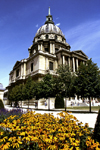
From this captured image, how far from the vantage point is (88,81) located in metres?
15.8

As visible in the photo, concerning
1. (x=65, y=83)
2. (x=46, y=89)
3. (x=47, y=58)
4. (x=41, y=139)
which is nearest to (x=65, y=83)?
(x=65, y=83)

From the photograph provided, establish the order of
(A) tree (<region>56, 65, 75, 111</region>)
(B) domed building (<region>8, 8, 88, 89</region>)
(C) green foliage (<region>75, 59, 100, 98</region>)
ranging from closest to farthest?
(C) green foliage (<region>75, 59, 100, 98</region>) < (A) tree (<region>56, 65, 75, 111</region>) < (B) domed building (<region>8, 8, 88, 89</region>)

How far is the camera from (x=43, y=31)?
5800cm

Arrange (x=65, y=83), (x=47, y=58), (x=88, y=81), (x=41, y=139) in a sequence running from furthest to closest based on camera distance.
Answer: (x=47, y=58) < (x=65, y=83) < (x=88, y=81) < (x=41, y=139)

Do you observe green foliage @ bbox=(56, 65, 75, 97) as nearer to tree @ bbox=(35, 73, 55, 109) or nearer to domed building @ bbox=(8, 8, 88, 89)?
tree @ bbox=(35, 73, 55, 109)

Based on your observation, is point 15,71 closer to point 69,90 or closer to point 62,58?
point 62,58

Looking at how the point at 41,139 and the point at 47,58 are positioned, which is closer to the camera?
the point at 41,139

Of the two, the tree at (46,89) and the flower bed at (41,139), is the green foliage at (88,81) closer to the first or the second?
the tree at (46,89)

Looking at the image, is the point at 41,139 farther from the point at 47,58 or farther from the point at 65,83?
the point at 47,58

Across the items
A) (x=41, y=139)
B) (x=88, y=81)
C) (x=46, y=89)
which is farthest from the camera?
(x=46, y=89)

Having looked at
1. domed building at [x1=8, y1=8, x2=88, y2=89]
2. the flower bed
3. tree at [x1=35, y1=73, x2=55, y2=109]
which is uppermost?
domed building at [x1=8, y1=8, x2=88, y2=89]

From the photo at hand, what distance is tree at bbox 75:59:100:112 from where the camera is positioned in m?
15.7

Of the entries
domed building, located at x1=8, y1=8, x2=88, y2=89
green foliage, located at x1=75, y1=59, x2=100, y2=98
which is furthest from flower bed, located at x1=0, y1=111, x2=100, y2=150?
domed building, located at x1=8, y1=8, x2=88, y2=89

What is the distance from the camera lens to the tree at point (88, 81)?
1569 centimetres
